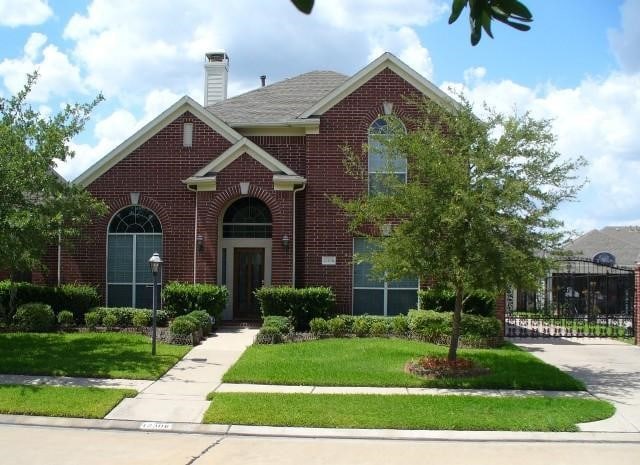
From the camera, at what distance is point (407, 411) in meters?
9.97

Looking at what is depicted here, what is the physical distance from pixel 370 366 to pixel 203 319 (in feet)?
17.3

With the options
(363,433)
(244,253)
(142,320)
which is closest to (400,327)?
(244,253)

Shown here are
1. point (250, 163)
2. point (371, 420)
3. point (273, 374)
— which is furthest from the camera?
point (250, 163)

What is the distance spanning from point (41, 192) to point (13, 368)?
3.59 metres

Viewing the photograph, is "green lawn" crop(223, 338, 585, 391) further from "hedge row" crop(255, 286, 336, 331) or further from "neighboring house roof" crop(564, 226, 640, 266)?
"neighboring house roof" crop(564, 226, 640, 266)

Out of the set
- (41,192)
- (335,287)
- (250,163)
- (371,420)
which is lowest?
(371,420)

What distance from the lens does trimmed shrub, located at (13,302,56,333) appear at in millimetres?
17047

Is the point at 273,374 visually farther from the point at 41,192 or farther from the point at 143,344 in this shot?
the point at 41,192

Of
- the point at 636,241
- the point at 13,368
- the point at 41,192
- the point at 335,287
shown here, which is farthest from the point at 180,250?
the point at 636,241

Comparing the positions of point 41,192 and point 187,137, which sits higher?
point 187,137

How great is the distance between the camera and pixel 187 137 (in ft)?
65.0

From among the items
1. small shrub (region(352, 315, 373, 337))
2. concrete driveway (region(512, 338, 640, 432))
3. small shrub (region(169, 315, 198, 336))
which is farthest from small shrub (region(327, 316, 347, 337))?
concrete driveway (region(512, 338, 640, 432))

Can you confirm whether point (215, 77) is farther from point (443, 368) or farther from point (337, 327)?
point (443, 368)

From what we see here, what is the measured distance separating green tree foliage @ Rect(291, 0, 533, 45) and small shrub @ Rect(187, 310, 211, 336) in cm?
1459
